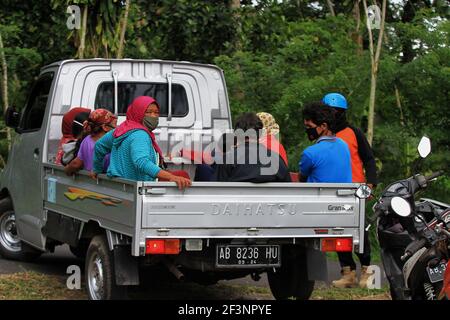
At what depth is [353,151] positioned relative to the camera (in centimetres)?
809

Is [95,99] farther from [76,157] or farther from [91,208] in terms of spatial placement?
[91,208]

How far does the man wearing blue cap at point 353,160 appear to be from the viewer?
792 centimetres

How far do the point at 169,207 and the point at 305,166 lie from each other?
1618mm

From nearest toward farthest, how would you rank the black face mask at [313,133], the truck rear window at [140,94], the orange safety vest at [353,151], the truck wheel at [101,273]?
the truck wheel at [101,273] < the black face mask at [313,133] < the orange safety vest at [353,151] < the truck rear window at [140,94]

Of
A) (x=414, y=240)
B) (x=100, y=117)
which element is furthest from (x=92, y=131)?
(x=414, y=240)

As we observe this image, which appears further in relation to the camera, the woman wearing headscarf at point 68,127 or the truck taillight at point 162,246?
the woman wearing headscarf at point 68,127

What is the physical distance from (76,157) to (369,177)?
8.42 ft

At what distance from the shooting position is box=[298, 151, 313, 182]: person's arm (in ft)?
24.0

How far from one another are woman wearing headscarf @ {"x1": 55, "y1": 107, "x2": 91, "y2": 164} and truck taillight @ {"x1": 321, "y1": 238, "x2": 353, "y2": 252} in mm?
2746

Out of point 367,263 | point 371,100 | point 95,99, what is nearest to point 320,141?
point 367,263

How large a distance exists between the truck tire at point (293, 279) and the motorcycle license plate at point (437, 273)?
1.26 m

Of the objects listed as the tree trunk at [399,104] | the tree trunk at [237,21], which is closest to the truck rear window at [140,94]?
the tree trunk at [399,104]

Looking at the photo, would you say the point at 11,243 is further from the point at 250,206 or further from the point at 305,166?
the point at 250,206
